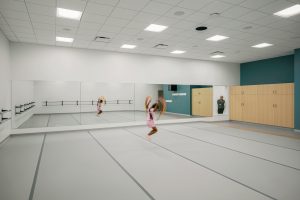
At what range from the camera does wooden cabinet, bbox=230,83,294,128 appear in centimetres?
903

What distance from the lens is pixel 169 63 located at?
10.1 metres

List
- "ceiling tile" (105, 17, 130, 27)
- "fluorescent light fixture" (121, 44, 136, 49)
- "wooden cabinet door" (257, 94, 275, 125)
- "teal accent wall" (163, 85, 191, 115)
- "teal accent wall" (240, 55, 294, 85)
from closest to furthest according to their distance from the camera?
1. "ceiling tile" (105, 17, 130, 27)
2. "fluorescent light fixture" (121, 44, 136, 49)
3. "wooden cabinet door" (257, 94, 275, 125)
4. "teal accent wall" (240, 55, 294, 85)
5. "teal accent wall" (163, 85, 191, 115)

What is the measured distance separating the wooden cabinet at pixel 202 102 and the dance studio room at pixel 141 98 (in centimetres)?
7

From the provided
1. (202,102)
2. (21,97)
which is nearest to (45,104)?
(21,97)

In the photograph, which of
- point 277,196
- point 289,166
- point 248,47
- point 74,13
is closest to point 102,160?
point 277,196

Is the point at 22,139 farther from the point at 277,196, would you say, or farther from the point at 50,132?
the point at 277,196

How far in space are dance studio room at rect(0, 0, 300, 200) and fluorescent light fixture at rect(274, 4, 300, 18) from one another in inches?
0.9

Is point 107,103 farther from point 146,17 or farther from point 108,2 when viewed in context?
point 108,2

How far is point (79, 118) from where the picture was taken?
8.47m

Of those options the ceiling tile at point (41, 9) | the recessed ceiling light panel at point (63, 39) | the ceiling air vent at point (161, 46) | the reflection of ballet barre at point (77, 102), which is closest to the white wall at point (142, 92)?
the reflection of ballet barre at point (77, 102)

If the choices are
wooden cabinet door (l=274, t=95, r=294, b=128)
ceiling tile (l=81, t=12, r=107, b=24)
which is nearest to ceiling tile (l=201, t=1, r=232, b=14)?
ceiling tile (l=81, t=12, r=107, b=24)

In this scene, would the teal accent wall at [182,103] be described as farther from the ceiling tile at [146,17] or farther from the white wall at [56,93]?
the ceiling tile at [146,17]

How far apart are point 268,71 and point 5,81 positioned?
40.2 ft

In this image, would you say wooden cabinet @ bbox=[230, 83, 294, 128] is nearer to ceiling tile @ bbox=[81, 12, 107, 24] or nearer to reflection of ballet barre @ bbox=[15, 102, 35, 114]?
ceiling tile @ bbox=[81, 12, 107, 24]
